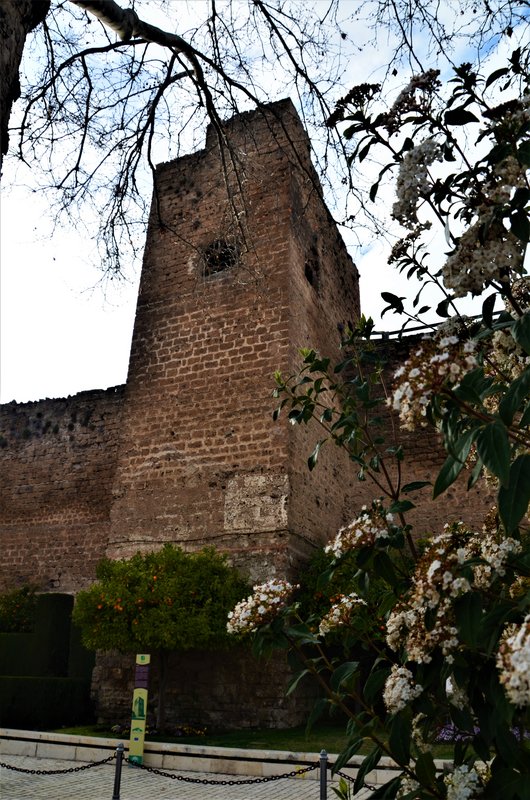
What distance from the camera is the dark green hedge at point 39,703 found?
327 inches

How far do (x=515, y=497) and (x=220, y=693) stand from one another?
7.69 metres

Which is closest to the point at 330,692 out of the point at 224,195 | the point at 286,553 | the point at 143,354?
the point at 286,553

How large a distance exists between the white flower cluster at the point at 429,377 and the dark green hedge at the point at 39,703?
8558 millimetres

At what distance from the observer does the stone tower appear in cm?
891

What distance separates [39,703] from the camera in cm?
845

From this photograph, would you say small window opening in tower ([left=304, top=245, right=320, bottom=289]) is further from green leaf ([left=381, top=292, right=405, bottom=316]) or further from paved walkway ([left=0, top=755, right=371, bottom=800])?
green leaf ([left=381, top=292, right=405, bottom=316])

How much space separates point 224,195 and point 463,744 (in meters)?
10.3

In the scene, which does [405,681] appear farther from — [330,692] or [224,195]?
[224,195]

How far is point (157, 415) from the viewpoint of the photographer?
33.7 feet

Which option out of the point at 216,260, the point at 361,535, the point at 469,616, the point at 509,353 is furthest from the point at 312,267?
the point at 469,616

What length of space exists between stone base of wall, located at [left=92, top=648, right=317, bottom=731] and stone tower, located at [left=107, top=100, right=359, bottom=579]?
128 centimetres

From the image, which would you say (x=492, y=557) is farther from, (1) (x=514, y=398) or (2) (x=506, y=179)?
(2) (x=506, y=179)

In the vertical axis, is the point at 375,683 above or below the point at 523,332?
below

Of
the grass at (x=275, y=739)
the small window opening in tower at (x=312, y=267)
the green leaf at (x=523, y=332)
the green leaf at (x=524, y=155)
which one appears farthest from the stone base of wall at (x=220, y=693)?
the green leaf at (x=524, y=155)
